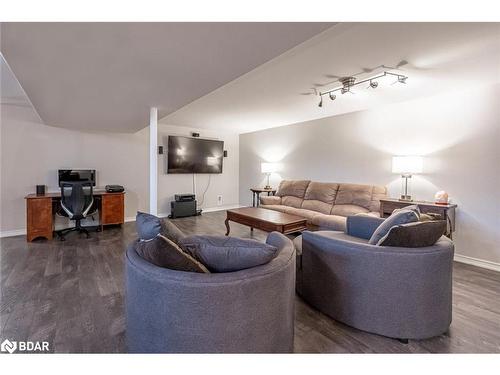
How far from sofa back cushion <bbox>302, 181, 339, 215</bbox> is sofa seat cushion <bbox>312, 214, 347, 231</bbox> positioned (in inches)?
19.4

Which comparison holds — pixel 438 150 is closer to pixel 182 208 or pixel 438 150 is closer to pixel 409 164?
pixel 409 164

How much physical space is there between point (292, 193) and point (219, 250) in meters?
3.93

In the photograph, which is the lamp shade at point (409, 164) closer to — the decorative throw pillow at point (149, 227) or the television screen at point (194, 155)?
the decorative throw pillow at point (149, 227)

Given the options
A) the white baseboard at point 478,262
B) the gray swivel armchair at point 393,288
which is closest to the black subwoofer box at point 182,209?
the gray swivel armchair at point 393,288

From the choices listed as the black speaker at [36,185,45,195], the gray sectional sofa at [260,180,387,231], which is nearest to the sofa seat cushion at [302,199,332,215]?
the gray sectional sofa at [260,180,387,231]

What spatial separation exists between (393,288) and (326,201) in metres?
2.91

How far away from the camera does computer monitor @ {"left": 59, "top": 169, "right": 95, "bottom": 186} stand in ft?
14.2

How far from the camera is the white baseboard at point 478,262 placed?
113 inches

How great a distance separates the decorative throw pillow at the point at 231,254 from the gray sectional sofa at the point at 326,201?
255 cm

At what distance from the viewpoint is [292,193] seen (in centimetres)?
505
